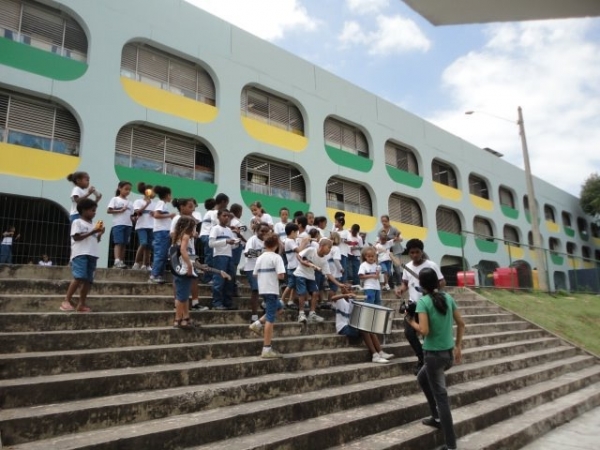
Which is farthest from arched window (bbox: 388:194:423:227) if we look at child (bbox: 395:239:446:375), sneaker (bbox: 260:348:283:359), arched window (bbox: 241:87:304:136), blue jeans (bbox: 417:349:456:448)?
blue jeans (bbox: 417:349:456:448)

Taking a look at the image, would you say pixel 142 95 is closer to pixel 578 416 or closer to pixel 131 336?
pixel 131 336

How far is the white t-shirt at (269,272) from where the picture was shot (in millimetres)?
4965

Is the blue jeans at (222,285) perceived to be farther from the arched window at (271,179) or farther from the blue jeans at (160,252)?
the arched window at (271,179)

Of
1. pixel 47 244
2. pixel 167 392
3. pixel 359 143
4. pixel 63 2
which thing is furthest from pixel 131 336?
pixel 359 143

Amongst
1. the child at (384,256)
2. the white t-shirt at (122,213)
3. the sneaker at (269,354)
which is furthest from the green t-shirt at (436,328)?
the white t-shirt at (122,213)

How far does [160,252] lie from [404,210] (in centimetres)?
1706

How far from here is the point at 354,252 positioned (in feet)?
28.4

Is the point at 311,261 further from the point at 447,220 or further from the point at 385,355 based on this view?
the point at 447,220

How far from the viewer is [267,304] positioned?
491 centimetres

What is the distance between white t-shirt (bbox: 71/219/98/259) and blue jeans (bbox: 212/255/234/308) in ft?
5.22

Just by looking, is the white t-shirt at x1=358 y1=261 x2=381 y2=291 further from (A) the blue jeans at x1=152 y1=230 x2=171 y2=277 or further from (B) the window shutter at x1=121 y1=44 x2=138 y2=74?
(B) the window shutter at x1=121 y1=44 x2=138 y2=74

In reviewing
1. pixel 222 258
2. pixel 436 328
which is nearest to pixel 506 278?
pixel 222 258

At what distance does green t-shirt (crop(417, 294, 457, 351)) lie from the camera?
12.4 feet

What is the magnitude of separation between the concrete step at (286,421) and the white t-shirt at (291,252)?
2.19 meters
